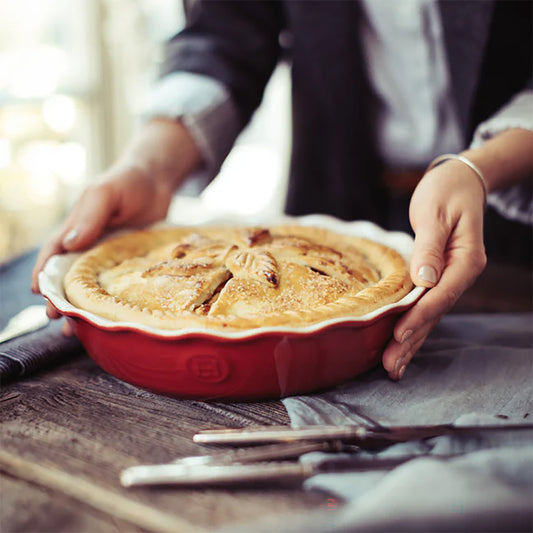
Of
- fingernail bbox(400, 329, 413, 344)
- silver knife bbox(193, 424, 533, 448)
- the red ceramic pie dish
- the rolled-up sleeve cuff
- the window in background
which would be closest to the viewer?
silver knife bbox(193, 424, 533, 448)

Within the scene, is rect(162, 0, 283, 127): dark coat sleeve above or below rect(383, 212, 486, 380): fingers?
above

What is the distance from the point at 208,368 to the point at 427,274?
43 cm

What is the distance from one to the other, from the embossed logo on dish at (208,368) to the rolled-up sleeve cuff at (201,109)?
1.05 meters

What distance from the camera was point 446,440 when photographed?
0.81 m

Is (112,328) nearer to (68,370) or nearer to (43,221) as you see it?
(68,370)

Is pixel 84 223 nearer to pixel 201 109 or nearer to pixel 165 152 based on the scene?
pixel 165 152

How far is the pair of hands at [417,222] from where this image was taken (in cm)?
103

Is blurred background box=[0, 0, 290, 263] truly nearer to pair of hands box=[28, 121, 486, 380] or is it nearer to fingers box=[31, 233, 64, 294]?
pair of hands box=[28, 121, 486, 380]

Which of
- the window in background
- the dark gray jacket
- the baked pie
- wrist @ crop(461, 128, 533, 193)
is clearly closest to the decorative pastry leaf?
the baked pie

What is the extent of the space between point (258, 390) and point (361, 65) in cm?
132

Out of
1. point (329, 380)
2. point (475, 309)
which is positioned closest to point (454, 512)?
point (329, 380)

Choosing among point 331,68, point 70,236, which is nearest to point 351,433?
point 70,236

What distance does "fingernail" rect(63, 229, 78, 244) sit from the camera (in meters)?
1.31

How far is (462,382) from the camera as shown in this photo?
105 centimetres
